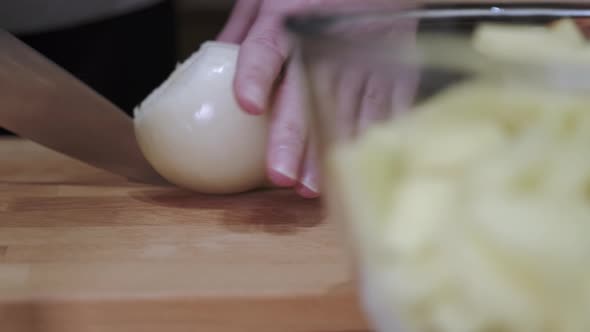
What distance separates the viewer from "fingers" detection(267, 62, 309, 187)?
2.18 ft

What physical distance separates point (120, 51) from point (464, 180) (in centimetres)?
88

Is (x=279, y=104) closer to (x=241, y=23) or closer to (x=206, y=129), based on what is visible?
(x=206, y=129)

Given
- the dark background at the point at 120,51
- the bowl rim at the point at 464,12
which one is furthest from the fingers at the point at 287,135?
the dark background at the point at 120,51

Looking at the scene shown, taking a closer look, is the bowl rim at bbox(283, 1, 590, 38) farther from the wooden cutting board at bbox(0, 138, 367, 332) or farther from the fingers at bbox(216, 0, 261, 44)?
the fingers at bbox(216, 0, 261, 44)

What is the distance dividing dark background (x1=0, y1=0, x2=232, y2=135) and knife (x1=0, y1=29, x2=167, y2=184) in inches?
8.6

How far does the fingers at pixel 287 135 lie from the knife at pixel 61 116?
0.18 meters

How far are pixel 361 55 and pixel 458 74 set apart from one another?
0.17ft

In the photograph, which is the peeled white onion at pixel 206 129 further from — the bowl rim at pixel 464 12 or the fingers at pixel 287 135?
the bowl rim at pixel 464 12

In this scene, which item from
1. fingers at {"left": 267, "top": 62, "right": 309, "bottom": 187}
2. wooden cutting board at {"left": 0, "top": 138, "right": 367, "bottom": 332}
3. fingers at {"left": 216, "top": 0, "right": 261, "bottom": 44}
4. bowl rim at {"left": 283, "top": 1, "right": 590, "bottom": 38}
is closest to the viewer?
bowl rim at {"left": 283, "top": 1, "right": 590, "bottom": 38}

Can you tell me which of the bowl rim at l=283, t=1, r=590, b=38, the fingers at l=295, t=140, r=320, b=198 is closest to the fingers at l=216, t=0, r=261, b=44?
the fingers at l=295, t=140, r=320, b=198

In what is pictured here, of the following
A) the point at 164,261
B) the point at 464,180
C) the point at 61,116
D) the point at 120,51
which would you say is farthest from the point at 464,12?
the point at 120,51

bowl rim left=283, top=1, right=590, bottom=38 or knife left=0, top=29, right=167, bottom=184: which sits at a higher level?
bowl rim left=283, top=1, right=590, bottom=38

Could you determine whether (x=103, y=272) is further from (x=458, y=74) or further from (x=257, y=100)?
(x=458, y=74)

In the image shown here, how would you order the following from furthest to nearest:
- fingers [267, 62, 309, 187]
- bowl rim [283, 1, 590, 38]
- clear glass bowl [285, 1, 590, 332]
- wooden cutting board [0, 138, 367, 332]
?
fingers [267, 62, 309, 187]
wooden cutting board [0, 138, 367, 332]
bowl rim [283, 1, 590, 38]
clear glass bowl [285, 1, 590, 332]
